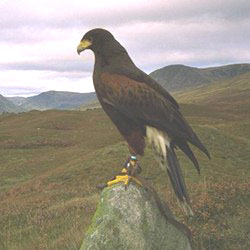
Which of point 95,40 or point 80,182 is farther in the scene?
point 80,182

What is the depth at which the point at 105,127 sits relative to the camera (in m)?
52.8

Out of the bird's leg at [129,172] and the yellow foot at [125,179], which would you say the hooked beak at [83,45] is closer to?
the bird's leg at [129,172]

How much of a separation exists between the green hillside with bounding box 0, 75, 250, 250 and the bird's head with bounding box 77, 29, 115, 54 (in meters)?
4.19

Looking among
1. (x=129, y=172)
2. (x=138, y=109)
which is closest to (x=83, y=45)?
(x=138, y=109)

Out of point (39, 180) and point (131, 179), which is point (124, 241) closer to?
point (131, 179)

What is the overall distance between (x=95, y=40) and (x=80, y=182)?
15.5 metres

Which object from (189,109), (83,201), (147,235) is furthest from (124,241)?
(189,109)

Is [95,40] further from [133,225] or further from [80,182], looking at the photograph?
[80,182]

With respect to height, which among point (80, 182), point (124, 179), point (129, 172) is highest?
point (129, 172)

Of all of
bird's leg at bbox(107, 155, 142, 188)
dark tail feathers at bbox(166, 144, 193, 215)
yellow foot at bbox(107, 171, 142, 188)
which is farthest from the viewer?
yellow foot at bbox(107, 171, 142, 188)

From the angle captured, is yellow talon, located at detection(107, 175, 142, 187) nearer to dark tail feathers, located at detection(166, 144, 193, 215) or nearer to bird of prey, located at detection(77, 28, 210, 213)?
bird of prey, located at detection(77, 28, 210, 213)

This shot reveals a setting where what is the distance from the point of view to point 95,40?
7.21 metres

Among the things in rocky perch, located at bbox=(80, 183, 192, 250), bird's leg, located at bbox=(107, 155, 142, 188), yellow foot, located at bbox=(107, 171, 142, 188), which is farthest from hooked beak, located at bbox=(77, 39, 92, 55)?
rocky perch, located at bbox=(80, 183, 192, 250)

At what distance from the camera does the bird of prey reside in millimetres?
6754
